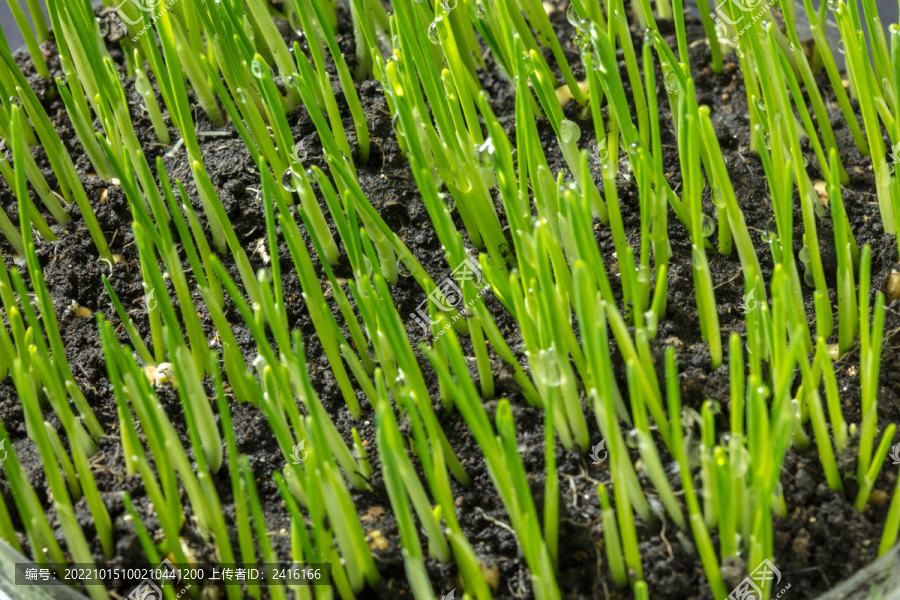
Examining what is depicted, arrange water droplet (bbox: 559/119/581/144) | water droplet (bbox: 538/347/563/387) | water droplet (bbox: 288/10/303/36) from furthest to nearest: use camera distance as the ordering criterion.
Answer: water droplet (bbox: 288/10/303/36) → water droplet (bbox: 559/119/581/144) → water droplet (bbox: 538/347/563/387)

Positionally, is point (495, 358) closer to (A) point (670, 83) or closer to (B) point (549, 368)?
(B) point (549, 368)

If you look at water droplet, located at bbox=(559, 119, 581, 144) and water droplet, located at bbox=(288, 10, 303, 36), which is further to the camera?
water droplet, located at bbox=(288, 10, 303, 36)

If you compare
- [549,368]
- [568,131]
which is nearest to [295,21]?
[568,131]

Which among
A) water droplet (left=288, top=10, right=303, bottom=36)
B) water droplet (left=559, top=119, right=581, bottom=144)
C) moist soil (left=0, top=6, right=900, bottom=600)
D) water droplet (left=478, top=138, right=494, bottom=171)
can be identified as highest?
water droplet (left=288, top=10, right=303, bottom=36)

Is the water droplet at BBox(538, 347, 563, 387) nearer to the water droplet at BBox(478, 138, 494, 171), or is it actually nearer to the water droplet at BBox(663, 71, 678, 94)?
the water droplet at BBox(478, 138, 494, 171)

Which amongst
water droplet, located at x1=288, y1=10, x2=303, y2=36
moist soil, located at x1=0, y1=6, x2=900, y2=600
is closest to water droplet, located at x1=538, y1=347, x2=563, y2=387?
moist soil, located at x1=0, y1=6, x2=900, y2=600

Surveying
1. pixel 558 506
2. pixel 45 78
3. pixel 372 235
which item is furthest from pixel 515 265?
pixel 45 78

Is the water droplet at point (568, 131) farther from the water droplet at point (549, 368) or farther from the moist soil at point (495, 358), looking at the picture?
the water droplet at point (549, 368)
